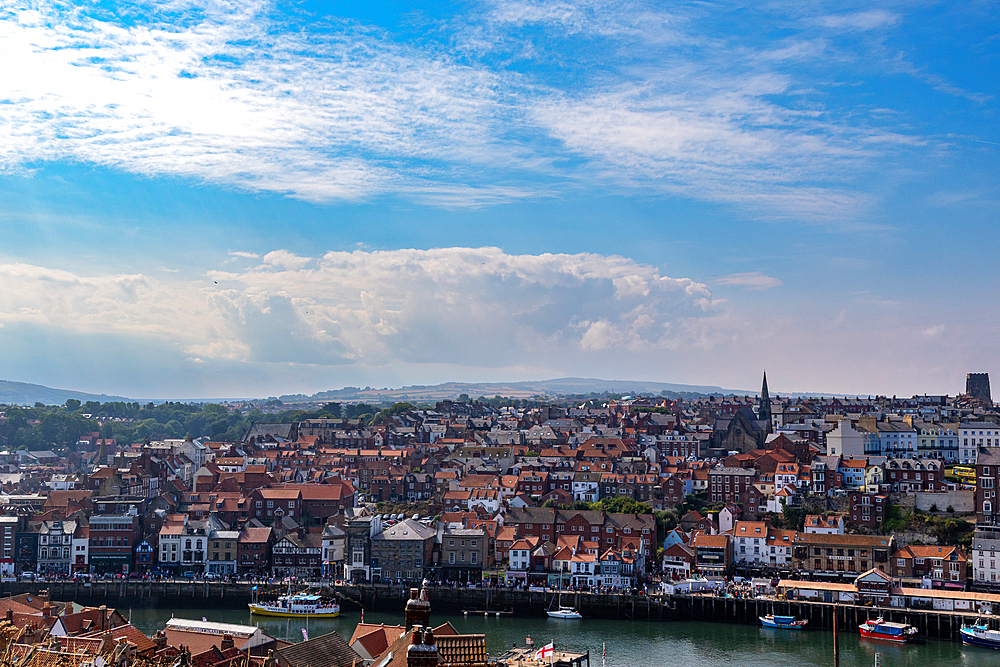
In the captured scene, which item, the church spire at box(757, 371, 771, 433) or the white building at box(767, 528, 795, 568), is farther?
the church spire at box(757, 371, 771, 433)

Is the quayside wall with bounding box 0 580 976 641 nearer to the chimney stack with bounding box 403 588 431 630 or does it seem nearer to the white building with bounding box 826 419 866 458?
the white building with bounding box 826 419 866 458

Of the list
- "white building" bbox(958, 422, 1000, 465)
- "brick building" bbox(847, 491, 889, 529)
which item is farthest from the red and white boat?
"white building" bbox(958, 422, 1000, 465)

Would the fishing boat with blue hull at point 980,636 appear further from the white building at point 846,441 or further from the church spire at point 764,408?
the church spire at point 764,408

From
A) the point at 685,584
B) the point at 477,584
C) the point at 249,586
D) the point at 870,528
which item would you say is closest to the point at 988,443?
the point at 870,528

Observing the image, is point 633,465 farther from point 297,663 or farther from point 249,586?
point 297,663

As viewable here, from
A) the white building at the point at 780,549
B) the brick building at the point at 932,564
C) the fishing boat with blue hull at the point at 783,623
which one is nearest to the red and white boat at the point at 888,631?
the fishing boat with blue hull at the point at 783,623

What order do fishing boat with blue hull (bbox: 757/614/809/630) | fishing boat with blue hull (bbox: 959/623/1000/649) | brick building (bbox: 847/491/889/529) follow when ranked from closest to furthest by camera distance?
fishing boat with blue hull (bbox: 959/623/1000/649)
fishing boat with blue hull (bbox: 757/614/809/630)
brick building (bbox: 847/491/889/529)

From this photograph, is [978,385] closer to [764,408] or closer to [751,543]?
[764,408]
